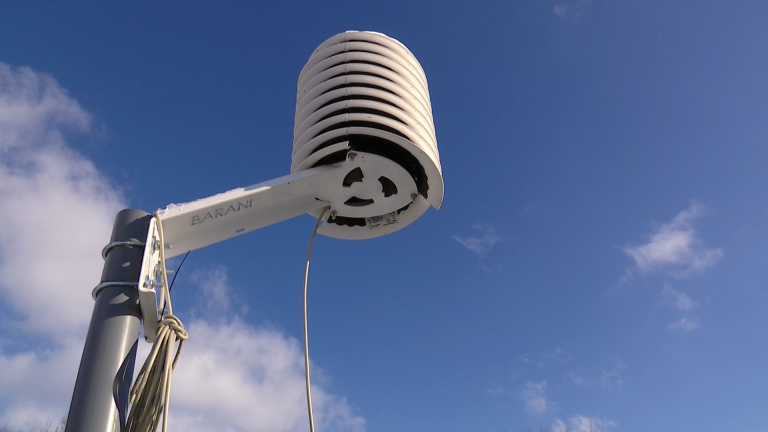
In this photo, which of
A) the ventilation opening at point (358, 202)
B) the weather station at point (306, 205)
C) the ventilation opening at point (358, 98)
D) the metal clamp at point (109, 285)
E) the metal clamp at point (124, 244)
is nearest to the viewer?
the weather station at point (306, 205)

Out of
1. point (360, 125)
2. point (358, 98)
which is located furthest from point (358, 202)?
point (358, 98)

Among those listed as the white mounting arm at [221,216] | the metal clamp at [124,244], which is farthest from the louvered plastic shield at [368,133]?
the metal clamp at [124,244]

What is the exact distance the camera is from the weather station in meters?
2.63

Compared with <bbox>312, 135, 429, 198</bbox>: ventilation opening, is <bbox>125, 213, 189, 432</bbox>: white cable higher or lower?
lower

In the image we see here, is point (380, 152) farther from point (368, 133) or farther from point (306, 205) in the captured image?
point (306, 205)

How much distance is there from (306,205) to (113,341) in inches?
64.6

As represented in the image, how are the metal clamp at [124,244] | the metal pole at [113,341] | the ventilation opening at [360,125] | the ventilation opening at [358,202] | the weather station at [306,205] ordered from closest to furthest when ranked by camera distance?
the metal pole at [113,341] → the weather station at [306,205] → the metal clamp at [124,244] → the ventilation opening at [360,125] → the ventilation opening at [358,202]

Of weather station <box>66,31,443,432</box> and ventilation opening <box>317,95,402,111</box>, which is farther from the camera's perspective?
ventilation opening <box>317,95,402,111</box>

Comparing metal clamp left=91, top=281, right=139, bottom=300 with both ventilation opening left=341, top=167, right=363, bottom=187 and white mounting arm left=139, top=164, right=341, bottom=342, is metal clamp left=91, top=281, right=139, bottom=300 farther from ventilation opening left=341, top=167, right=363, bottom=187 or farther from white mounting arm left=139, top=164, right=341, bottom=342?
ventilation opening left=341, top=167, right=363, bottom=187

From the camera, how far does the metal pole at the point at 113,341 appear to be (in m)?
2.45

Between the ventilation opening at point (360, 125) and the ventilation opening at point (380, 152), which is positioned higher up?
the ventilation opening at point (360, 125)

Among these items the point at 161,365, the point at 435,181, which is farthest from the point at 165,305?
the point at 435,181

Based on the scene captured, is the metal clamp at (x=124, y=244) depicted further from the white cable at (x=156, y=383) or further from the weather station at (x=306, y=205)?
the white cable at (x=156, y=383)

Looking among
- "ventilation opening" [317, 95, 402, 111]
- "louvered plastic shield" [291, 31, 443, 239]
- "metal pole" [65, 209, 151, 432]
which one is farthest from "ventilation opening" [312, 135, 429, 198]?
"metal pole" [65, 209, 151, 432]
